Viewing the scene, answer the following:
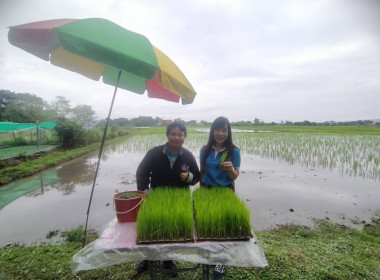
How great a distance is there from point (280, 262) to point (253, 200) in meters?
2.84

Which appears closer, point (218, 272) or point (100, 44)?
point (100, 44)

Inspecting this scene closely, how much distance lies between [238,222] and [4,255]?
11.5ft

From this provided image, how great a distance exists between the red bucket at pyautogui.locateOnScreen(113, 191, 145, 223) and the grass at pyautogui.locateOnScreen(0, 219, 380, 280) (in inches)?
45.9

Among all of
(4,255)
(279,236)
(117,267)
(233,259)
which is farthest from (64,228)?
(279,236)

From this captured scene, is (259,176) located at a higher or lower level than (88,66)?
lower

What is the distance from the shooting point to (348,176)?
747cm

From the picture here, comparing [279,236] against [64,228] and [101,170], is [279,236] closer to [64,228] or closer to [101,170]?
[64,228]

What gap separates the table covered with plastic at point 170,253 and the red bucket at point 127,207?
0.24m

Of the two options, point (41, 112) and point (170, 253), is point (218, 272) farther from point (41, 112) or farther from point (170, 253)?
point (41, 112)

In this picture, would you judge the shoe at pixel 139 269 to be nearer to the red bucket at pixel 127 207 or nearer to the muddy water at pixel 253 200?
the red bucket at pixel 127 207

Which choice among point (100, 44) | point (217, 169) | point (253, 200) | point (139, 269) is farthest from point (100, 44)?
point (253, 200)

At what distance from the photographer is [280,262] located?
264cm

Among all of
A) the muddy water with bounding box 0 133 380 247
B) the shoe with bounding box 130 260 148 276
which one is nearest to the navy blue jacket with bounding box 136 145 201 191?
the shoe with bounding box 130 260 148 276

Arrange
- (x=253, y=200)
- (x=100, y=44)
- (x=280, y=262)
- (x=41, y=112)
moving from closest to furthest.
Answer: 1. (x=100, y=44)
2. (x=280, y=262)
3. (x=253, y=200)
4. (x=41, y=112)
